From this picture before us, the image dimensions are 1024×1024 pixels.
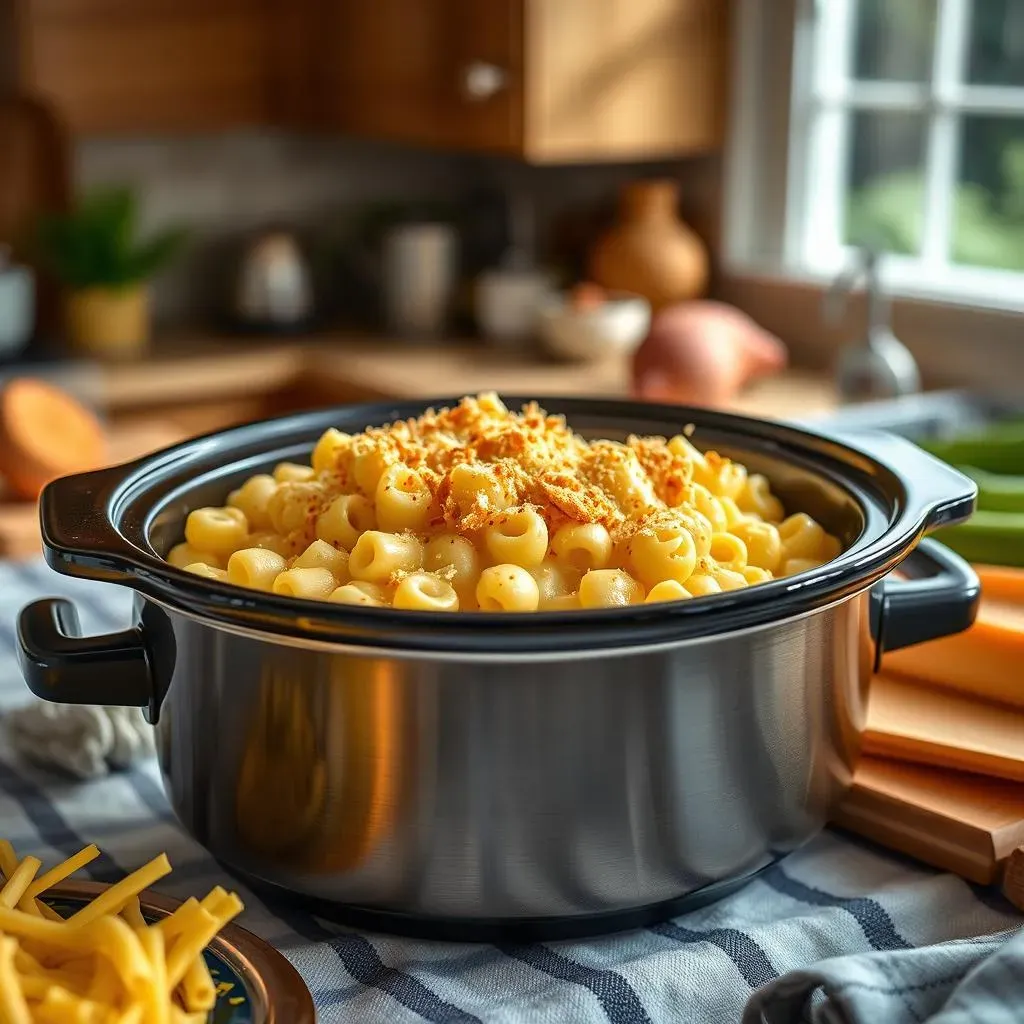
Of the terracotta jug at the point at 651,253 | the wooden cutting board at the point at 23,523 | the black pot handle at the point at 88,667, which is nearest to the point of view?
the black pot handle at the point at 88,667

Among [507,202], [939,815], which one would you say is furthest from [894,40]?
[939,815]

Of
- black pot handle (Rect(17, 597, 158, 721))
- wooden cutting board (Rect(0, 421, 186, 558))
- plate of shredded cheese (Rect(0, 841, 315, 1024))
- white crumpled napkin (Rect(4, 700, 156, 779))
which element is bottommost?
wooden cutting board (Rect(0, 421, 186, 558))

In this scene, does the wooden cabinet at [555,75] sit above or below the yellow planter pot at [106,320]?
above

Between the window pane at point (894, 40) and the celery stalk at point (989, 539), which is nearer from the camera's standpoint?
the celery stalk at point (989, 539)

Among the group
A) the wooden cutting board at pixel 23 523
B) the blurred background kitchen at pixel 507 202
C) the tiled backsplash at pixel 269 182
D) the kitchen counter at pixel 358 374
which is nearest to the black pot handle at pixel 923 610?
the wooden cutting board at pixel 23 523

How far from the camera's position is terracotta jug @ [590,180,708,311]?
2.54 metres

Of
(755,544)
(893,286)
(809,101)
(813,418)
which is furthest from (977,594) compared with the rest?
(809,101)

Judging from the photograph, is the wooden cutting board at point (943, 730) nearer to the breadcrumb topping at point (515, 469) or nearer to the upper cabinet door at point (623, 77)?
the breadcrumb topping at point (515, 469)

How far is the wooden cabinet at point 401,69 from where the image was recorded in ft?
7.73

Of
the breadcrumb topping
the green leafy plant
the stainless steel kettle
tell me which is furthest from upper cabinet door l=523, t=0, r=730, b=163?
the breadcrumb topping

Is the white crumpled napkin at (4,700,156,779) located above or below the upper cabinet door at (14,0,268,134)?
below

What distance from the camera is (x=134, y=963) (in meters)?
0.62

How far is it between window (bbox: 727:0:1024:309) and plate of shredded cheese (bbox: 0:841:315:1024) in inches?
67.8

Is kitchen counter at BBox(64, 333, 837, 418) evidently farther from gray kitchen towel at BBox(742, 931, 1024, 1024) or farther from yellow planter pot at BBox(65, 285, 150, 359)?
gray kitchen towel at BBox(742, 931, 1024, 1024)
